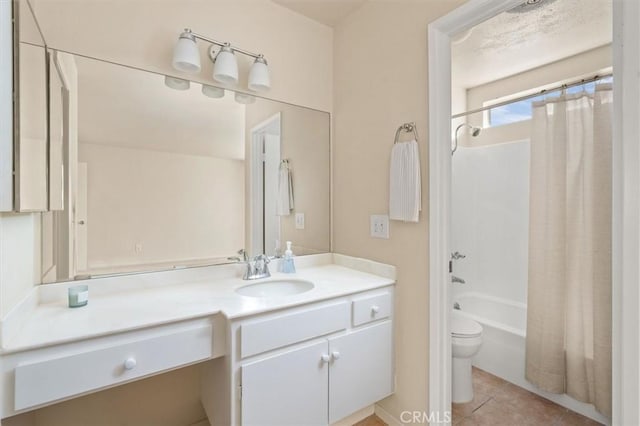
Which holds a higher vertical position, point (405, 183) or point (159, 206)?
point (405, 183)

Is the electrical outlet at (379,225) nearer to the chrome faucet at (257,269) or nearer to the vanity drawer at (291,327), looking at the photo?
the vanity drawer at (291,327)

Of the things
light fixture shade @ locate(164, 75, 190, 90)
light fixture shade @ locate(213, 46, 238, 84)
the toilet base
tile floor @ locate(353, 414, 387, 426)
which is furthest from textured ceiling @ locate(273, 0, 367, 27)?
tile floor @ locate(353, 414, 387, 426)

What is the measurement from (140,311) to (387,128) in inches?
58.0

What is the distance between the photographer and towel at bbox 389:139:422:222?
1468mm

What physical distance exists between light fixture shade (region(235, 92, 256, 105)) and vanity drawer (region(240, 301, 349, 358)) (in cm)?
122

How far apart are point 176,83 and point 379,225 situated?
1332 millimetres

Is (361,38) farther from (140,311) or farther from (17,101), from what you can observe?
(140,311)

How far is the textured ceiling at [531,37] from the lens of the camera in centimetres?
175

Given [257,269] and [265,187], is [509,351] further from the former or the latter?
[265,187]

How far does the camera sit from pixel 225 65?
152cm

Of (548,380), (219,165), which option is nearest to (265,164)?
(219,165)

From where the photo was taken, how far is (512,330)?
2098 mm

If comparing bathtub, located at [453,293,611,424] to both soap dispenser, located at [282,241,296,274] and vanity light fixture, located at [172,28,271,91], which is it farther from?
vanity light fixture, located at [172,28,271,91]

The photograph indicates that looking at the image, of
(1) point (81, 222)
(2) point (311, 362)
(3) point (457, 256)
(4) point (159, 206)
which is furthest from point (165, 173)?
(3) point (457, 256)
